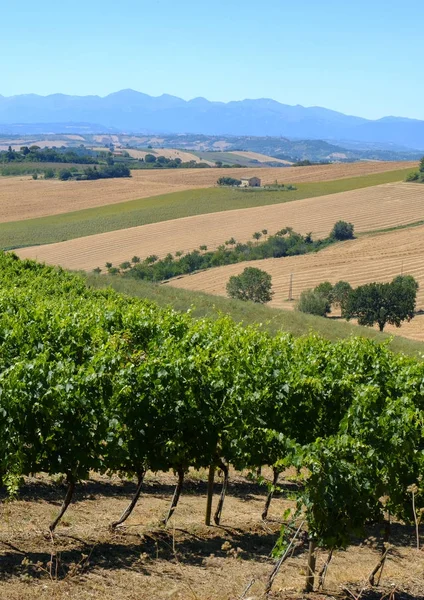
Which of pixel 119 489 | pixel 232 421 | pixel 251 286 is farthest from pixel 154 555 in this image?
pixel 251 286

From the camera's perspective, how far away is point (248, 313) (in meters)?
38.9

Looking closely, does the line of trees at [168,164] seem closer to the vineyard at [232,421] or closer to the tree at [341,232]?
the tree at [341,232]

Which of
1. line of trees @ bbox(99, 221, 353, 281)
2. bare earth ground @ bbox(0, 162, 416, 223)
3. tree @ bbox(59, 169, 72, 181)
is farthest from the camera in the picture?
tree @ bbox(59, 169, 72, 181)

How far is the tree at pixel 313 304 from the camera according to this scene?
5491 cm

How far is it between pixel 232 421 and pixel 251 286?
4726 centimetres

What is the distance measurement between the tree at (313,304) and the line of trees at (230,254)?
15297 mm

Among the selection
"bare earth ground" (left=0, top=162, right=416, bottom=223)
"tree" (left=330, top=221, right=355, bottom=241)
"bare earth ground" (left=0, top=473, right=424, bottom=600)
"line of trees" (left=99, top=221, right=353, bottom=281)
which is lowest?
"bare earth ground" (left=0, top=473, right=424, bottom=600)

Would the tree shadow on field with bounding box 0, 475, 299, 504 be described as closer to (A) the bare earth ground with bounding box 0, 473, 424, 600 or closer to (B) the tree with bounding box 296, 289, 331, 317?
(A) the bare earth ground with bounding box 0, 473, 424, 600

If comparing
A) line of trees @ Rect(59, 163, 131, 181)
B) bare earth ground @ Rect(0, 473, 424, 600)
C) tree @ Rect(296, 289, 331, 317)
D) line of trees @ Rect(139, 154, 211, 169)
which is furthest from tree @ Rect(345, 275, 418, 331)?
line of trees @ Rect(139, 154, 211, 169)

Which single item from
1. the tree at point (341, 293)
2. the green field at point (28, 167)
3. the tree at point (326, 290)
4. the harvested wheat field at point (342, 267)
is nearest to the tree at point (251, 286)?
the harvested wheat field at point (342, 267)

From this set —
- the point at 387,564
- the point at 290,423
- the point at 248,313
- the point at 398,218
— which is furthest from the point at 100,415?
the point at 398,218

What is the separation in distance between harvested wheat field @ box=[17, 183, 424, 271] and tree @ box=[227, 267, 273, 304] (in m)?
14.9

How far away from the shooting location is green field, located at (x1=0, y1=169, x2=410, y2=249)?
82.9m

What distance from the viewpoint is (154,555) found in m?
10.4
